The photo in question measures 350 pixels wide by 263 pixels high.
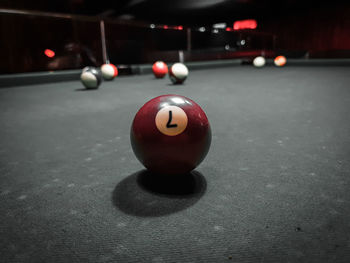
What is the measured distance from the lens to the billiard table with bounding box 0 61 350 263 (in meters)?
0.80

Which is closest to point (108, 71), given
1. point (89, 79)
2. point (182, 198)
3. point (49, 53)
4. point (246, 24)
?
point (89, 79)

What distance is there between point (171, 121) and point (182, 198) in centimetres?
32

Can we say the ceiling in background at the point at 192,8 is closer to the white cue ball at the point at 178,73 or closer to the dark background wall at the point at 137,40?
the dark background wall at the point at 137,40

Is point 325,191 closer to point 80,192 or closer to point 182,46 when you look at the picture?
point 80,192

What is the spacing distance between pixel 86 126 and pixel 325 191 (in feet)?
6.09

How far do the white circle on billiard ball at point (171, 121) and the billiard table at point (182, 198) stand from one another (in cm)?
25

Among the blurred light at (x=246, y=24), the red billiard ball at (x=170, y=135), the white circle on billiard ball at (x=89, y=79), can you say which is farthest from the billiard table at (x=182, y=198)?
the blurred light at (x=246, y=24)

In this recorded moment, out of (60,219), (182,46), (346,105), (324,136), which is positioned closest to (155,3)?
(182,46)

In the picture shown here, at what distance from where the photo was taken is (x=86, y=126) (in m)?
2.33

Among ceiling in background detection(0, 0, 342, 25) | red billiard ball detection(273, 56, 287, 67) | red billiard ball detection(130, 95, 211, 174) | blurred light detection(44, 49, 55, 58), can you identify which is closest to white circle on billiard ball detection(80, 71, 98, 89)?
red billiard ball detection(130, 95, 211, 174)

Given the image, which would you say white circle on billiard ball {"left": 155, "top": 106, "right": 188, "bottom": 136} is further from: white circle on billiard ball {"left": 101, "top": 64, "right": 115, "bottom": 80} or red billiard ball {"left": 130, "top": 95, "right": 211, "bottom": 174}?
white circle on billiard ball {"left": 101, "top": 64, "right": 115, "bottom": 80}

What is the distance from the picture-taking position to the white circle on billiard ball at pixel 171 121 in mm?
1165

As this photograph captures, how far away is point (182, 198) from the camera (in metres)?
1.11

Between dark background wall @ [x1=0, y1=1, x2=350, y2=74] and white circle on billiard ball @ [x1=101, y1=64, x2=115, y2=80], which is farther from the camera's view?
dark background wall @ [x1=0, y1=1, x2=350, y2=74]
